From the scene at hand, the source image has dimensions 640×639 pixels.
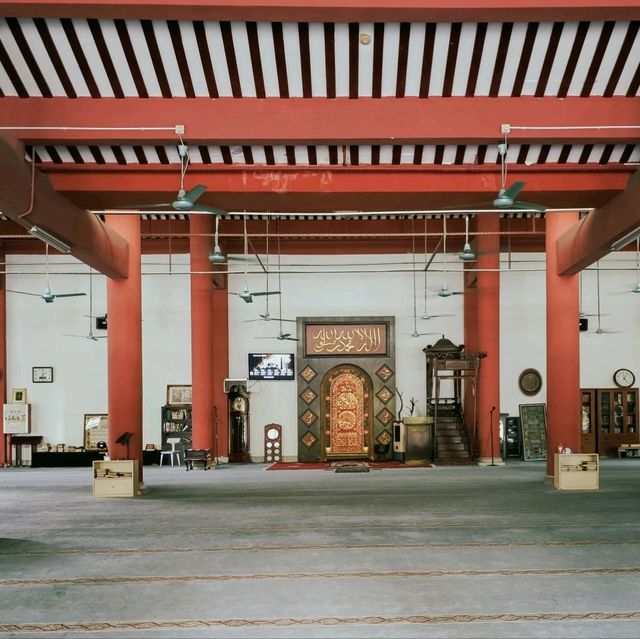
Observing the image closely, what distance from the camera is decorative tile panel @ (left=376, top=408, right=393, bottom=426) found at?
16.4m

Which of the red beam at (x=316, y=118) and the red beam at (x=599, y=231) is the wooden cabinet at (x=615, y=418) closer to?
the red beam at (x=599, y=231)

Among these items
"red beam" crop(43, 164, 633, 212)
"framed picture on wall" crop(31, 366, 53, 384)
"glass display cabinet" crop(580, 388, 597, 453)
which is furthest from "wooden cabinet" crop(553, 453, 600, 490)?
"framed picture on wall" crop(31, 366, 53, 384)

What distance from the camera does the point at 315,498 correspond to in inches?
375

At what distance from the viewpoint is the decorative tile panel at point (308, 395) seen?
1644cm

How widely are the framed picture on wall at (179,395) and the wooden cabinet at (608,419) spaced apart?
8.93 metres

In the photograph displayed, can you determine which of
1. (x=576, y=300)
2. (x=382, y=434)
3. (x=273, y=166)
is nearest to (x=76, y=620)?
(x=273, y=166)

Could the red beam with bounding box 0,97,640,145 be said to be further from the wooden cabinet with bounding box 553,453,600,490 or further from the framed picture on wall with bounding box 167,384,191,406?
the framed picture on wall with bounding box 167,384,191,406

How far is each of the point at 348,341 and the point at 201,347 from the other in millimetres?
3554

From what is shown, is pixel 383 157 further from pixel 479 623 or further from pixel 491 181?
pixel 479 623

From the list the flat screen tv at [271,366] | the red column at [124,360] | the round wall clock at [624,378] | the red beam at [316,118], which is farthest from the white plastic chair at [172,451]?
the red beam at [316,118]

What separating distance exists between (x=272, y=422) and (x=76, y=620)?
1201 cm

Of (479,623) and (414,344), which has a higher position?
(414,344)

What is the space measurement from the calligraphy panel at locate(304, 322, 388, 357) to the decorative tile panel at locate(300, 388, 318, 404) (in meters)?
0.83

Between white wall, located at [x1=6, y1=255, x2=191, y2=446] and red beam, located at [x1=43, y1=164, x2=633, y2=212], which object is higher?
red beam, located at [x1=43, y1=164, x2=633, y2=212]
